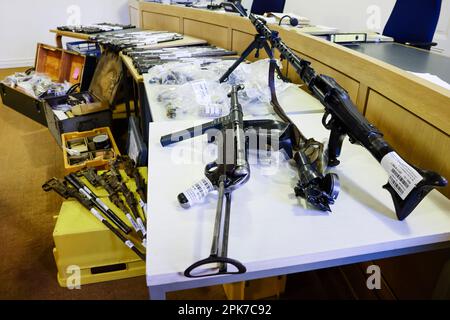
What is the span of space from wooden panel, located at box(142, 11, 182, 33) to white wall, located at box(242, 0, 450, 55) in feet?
5.04

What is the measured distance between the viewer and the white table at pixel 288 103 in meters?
1.32

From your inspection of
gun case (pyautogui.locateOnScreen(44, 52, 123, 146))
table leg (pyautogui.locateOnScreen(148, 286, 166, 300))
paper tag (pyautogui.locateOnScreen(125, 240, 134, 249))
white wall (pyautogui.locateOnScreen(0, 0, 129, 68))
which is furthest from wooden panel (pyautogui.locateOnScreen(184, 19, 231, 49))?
white wall (pyautogui.locateOnScreen(0, 0, 129, 68))

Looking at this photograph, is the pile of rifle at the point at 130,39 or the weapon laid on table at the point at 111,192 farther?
the pile of rifle at the point at 130,39

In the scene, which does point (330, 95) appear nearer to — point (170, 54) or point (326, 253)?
point (326, 253)

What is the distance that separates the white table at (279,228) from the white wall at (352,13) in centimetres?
251

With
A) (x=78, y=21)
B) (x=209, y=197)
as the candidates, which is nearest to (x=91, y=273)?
(x=209, y=197)

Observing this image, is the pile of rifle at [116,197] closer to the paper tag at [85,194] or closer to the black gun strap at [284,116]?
the paper tag at [85,194]

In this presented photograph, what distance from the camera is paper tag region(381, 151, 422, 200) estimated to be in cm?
74

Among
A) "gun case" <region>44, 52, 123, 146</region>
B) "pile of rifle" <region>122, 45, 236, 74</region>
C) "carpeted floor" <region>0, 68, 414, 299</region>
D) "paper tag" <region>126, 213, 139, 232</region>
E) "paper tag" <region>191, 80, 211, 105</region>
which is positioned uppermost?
"pile of rifle" <region>122, 45, 236, 74</region>

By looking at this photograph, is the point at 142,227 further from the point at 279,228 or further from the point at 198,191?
the point at 279,228

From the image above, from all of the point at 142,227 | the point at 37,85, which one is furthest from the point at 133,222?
the point at 37,85

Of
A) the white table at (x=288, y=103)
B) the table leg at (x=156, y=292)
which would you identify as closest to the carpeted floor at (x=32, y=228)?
the white table at (x=288, y=103)

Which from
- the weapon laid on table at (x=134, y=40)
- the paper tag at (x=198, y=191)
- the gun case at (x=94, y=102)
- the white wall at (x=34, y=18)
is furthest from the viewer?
the white wall at (x=34, y=18)

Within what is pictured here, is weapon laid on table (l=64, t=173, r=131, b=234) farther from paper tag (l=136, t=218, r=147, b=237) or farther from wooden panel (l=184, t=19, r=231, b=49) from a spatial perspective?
wooden panel (l=184, t=19, r=231, b=49)
